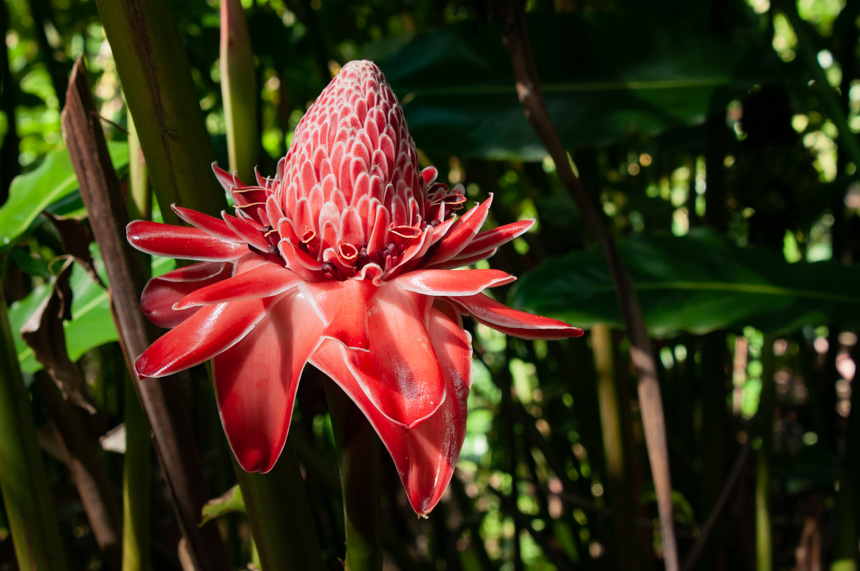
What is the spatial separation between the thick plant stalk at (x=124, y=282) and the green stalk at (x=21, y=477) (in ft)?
0.22

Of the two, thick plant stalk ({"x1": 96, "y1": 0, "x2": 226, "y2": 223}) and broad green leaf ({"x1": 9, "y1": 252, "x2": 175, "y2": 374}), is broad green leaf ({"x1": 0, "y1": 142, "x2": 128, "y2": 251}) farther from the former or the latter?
thick plant stalk ({"x1": 96, "y1": 0, "x2": 226, "y2": 223})

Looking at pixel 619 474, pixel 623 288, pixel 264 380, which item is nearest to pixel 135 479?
pixel 264 380

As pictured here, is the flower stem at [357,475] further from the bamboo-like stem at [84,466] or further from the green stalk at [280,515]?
the bamboo-like stem at [84,466]

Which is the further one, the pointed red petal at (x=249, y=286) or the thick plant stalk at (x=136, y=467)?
the thick plant stalk at (x=136, y=467)

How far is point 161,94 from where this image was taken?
266mm

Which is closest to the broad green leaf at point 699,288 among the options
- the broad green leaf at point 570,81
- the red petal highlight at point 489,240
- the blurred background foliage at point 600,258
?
the blurred background foliage at point 600,258

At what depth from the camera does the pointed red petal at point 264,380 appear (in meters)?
0.22

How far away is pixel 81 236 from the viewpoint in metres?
0.44

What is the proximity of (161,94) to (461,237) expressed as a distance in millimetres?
141

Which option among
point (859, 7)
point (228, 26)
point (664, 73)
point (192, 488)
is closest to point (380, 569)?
point (192, 488)

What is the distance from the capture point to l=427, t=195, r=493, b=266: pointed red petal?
26 cm

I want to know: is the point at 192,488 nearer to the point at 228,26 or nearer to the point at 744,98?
the point at 228,26

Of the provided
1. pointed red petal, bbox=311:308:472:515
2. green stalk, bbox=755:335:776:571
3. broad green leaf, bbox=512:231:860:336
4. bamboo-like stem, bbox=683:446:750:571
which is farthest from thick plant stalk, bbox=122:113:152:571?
green stalk, bbox=755:335:776:571

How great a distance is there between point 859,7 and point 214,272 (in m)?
0.94
